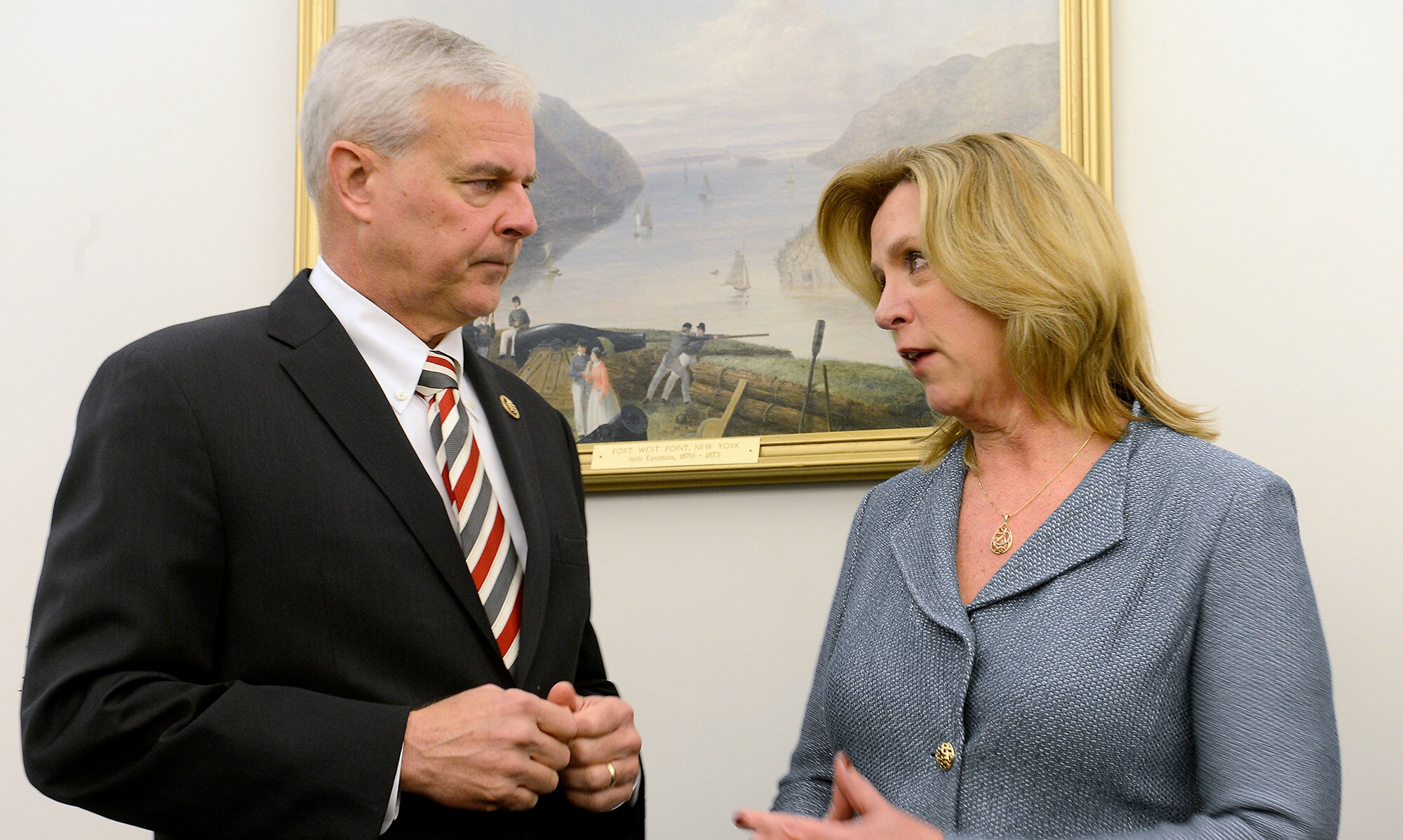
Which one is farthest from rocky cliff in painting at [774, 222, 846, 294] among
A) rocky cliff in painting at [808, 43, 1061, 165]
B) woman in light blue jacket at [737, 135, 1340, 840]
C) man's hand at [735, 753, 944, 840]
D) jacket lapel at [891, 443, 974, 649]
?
man's hand at [735, 753, 944, 840]

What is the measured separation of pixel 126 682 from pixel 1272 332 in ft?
7.50

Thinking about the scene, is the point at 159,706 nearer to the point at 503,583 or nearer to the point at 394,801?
the point at 394,801

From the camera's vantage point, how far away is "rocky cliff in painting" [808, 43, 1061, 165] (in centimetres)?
271

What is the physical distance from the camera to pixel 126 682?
146cm

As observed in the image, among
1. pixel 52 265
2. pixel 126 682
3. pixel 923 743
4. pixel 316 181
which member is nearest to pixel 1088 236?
pixel 923 743

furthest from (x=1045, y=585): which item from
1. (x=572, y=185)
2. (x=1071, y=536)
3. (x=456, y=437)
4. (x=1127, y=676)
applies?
(x=572, y=185)

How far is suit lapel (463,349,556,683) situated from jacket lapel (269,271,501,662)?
0.10 metres

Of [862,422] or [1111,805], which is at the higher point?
[862,422]

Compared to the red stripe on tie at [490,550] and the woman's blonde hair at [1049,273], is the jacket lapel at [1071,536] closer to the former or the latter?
the woman's blonde hair at [1049,273]

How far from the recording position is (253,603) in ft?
5.21

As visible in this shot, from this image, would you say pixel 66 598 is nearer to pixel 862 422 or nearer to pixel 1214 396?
pixel 862 422

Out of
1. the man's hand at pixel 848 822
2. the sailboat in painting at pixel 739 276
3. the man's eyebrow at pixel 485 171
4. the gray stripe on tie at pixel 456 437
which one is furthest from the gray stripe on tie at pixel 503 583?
the sailboat in painting at pixel 739 276

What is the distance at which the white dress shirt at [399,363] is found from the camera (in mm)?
1807

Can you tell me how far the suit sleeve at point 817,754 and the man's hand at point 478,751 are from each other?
523 mm
